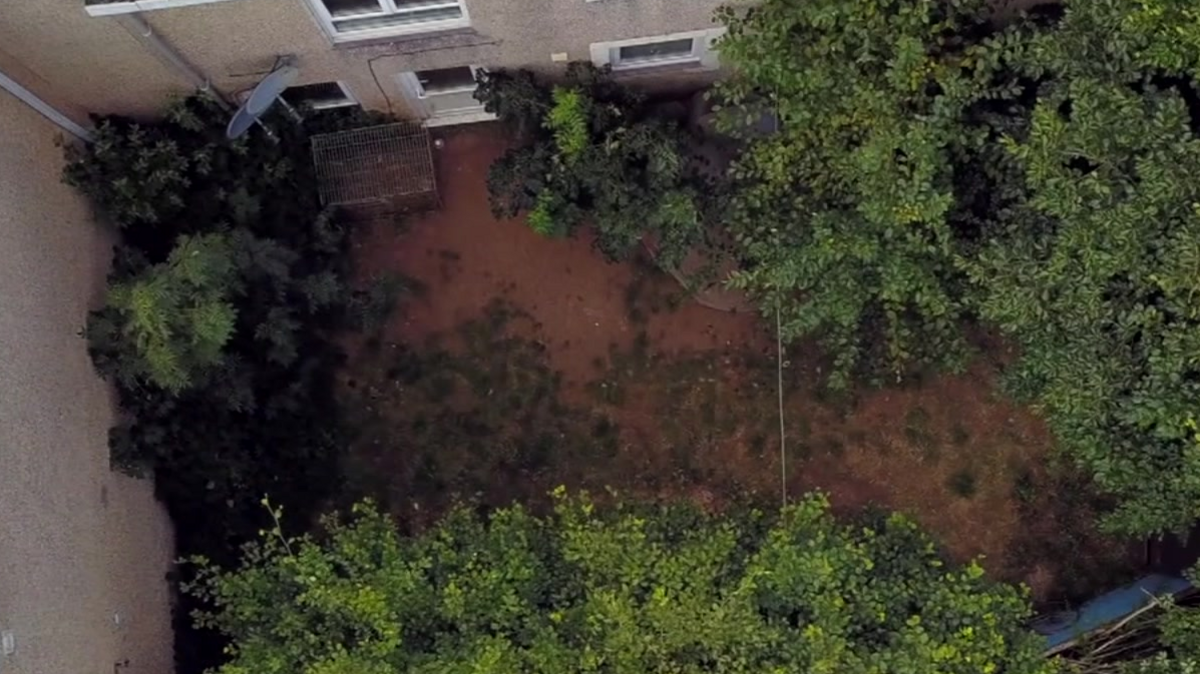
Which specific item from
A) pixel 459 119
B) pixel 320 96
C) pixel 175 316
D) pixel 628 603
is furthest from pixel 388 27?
pixel 628 603

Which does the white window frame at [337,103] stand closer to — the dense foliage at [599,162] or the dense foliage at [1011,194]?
the dense foliage at [599,162]

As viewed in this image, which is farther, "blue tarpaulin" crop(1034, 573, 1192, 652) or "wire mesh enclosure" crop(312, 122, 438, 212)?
"wire mesh enclosure" crop(312, 122, 438, 212)

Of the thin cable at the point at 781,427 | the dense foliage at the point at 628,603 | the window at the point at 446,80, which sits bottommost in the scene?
the dense foliage at the point at 628,603

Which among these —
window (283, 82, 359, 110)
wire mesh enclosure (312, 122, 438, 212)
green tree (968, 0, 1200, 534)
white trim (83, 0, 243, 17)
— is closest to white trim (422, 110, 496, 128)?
wire mesh enclosure (312, 122, 438, 212)

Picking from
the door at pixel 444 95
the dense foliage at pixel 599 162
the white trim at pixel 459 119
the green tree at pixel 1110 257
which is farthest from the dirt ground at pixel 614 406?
the green tree at pixel 1110 257

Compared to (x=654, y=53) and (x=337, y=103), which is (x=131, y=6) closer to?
(x=337, y=103)

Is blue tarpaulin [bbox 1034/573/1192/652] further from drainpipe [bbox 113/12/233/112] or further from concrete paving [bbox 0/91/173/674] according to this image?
drainpipe [bbox 113/12/233/112]
